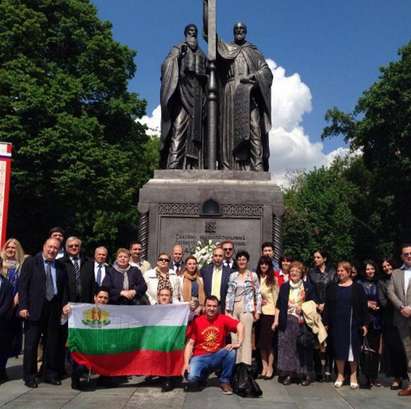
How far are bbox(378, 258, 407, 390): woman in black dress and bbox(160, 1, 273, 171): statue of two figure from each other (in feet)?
15.7

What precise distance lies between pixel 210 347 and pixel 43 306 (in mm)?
2171

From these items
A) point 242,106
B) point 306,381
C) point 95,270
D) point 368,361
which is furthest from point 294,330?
point 242,106

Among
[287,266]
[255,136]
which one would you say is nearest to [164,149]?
[255,136]

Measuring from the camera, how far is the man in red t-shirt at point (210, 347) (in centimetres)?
714

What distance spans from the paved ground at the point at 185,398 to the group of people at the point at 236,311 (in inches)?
9.1

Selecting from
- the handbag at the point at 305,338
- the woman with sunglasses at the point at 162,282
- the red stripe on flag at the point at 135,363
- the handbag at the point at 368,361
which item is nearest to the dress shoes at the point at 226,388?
the red stripe on flag at the point at 135,363

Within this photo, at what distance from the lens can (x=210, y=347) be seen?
7.31 m

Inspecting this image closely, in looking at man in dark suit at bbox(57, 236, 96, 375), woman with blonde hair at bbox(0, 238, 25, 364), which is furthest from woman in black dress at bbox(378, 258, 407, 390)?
woman with blonde hair at bbox(0, 238, 25, 364)

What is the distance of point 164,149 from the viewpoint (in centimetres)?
1248

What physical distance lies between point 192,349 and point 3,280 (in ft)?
8.85

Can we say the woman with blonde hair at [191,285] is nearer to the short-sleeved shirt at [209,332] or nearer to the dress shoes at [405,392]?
the short-sleeved shirt at [209,332]

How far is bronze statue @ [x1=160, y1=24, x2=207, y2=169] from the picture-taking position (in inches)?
483

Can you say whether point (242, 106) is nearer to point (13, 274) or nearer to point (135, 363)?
point (13, 274)

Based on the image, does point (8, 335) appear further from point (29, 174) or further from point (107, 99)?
point (107, 99)
